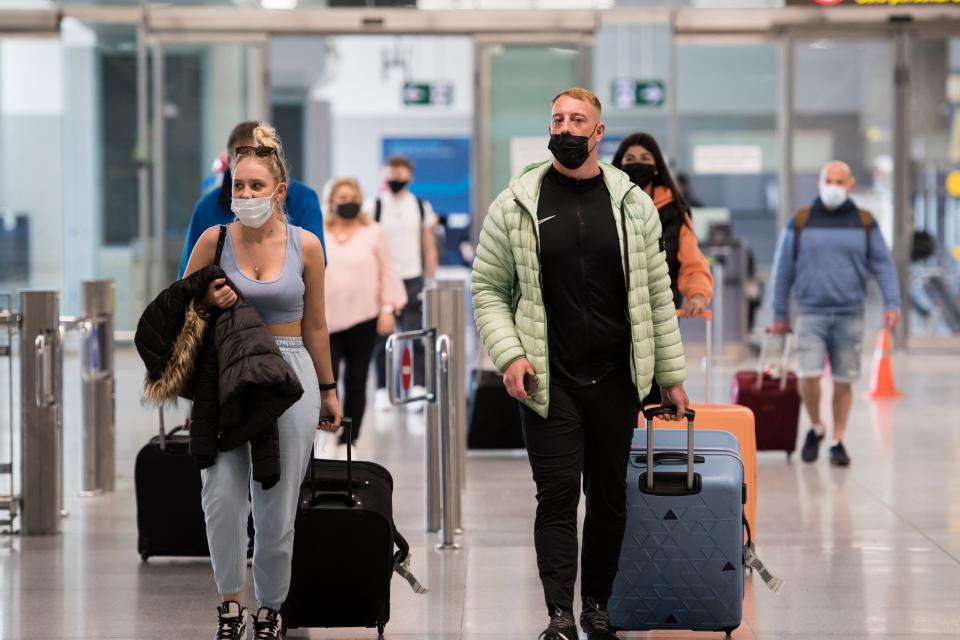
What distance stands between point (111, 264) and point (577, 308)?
1340 centimetres

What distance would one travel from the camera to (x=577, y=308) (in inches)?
182

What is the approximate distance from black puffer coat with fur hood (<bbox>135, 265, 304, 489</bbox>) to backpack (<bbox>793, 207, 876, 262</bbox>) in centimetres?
513

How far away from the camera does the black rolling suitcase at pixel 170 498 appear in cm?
602

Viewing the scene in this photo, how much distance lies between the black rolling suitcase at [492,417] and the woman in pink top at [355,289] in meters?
0.82

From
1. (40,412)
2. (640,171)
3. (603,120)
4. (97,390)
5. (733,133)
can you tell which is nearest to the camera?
(640,171)

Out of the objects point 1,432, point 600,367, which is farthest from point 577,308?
point 1,432

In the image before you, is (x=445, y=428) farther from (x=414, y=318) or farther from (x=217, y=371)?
(x=414, y=318)

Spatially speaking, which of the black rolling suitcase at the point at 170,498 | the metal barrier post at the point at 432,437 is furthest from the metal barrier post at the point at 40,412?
the metal barrier post at the point at 432,437

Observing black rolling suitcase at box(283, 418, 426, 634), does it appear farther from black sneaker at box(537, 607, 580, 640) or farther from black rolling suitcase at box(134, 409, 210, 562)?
black rolling suitcase at box(134, 409, 210, 562)

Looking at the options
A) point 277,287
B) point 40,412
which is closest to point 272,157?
point 277,287

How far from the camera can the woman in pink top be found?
26.8ft

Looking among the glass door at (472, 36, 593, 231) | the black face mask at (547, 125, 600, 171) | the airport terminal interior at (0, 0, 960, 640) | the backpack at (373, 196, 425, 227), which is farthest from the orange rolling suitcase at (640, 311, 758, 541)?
the glass door at (472, 36, 593, 231)

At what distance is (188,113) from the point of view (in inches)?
663

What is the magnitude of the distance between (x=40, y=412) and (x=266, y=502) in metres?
2.83
